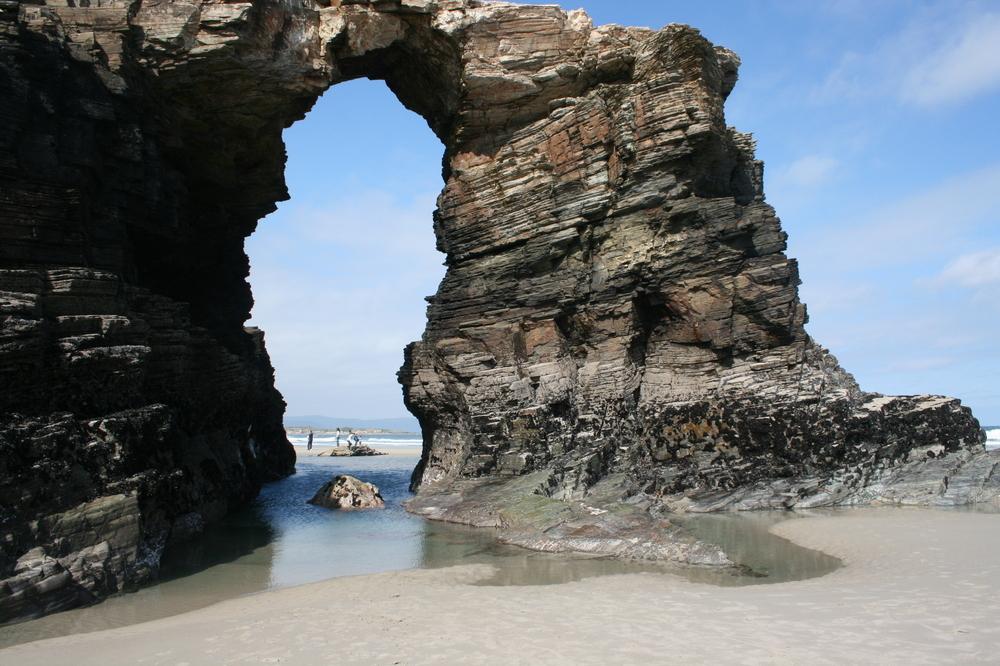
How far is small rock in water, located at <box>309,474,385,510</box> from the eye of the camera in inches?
1111

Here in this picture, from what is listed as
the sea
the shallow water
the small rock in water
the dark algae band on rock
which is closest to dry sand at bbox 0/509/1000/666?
the shallow water

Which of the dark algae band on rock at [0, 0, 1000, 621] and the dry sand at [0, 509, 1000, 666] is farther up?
the dark algae band on rock at [0, 0, 1000, 621]

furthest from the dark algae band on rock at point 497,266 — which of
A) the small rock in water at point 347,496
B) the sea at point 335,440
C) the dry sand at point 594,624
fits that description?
the sea at point 335,440

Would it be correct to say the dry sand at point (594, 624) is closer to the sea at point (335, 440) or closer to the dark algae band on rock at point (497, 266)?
the dark algae band on rock at point (497, 266)

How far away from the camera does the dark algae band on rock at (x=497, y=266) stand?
58.7ft

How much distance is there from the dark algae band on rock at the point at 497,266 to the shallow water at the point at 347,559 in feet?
3.87

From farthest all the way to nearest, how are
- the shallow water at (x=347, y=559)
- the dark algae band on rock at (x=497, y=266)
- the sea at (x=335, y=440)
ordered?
the sea at (x=335, y=440)
the dark algae band on rock at (x=497, y=266)
the shallow water at (x=347, y=559)

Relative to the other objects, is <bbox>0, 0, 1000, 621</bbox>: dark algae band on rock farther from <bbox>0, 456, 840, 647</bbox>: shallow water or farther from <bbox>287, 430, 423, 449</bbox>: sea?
<bbox>287, 430, 423, 449</bbox>: sea

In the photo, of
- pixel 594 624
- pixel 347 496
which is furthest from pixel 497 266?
pixel 594 624

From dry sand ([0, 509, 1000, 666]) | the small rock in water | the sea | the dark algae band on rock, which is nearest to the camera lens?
dry sand ([0, 509, 1000, 666])

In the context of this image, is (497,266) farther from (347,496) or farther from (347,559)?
(347,559)

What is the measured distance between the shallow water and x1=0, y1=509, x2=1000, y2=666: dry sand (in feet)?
2.80

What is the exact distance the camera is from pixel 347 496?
28.5m

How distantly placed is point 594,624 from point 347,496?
64.6 feet
